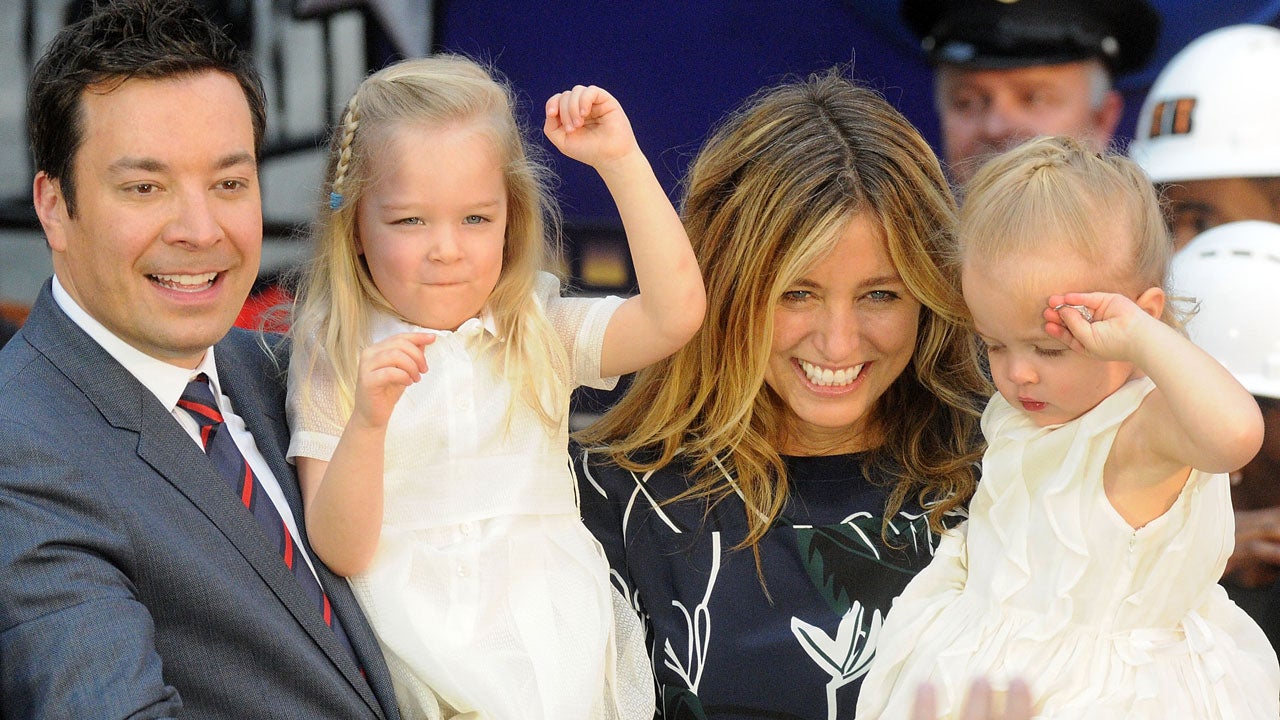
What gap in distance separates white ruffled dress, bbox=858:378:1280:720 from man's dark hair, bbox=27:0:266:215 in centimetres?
143

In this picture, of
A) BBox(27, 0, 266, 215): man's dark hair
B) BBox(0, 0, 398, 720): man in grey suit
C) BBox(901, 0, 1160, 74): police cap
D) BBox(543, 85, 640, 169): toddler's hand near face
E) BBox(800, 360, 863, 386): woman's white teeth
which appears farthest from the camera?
BBox(901, 0, 1160, 74): police cap

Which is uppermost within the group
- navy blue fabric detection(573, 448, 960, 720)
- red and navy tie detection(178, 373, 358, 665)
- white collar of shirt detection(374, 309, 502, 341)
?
white collar of shirt detection(374, 309, 502, 341)

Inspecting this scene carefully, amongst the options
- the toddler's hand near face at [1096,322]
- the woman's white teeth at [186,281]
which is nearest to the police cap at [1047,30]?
the toddler's hand near face at [1096,322]

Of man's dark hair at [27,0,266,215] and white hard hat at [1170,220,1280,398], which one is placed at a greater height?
man's dark hair at [27,0,266,215]

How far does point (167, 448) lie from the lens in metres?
1.87

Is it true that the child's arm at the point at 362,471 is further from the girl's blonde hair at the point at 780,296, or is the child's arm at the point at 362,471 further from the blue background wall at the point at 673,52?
the blue background wall at the point at 673,52

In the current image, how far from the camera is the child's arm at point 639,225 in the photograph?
2129mm

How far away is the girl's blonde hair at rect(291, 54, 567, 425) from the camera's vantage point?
2.25 m

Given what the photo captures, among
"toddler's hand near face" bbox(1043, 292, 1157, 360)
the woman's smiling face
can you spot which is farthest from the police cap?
"toddler's hand near face" bbox(1043, 292, 1157, 360)

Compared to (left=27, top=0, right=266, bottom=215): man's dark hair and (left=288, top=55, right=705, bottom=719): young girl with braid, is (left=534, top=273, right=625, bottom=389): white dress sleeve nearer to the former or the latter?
(left=288, top=55, right=705, bottom=719): young girl with braid

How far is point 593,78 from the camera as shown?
4156mm

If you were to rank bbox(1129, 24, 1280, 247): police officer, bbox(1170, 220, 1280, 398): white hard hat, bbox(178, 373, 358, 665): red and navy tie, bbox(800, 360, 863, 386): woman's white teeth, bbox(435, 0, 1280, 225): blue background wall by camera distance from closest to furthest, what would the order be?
bbox(178, 373, 358, 665): red and navy tie, bbox(800, 360, 863, 386): woman's white teeth, bbox(1170, 220, 1280, 398): white hard hat, bbox(1129, 24, 1280, 247): police officer, bbox(435, 0, 1280, 225): blue background wall

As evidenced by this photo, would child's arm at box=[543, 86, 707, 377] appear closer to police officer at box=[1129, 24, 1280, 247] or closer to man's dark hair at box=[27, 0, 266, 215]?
man's dark hair at box=[27, 0, 266, 215]

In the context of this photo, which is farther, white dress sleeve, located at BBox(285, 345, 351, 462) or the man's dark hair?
white dress sleeve, located at BBox(285, 345, 351, 462)
